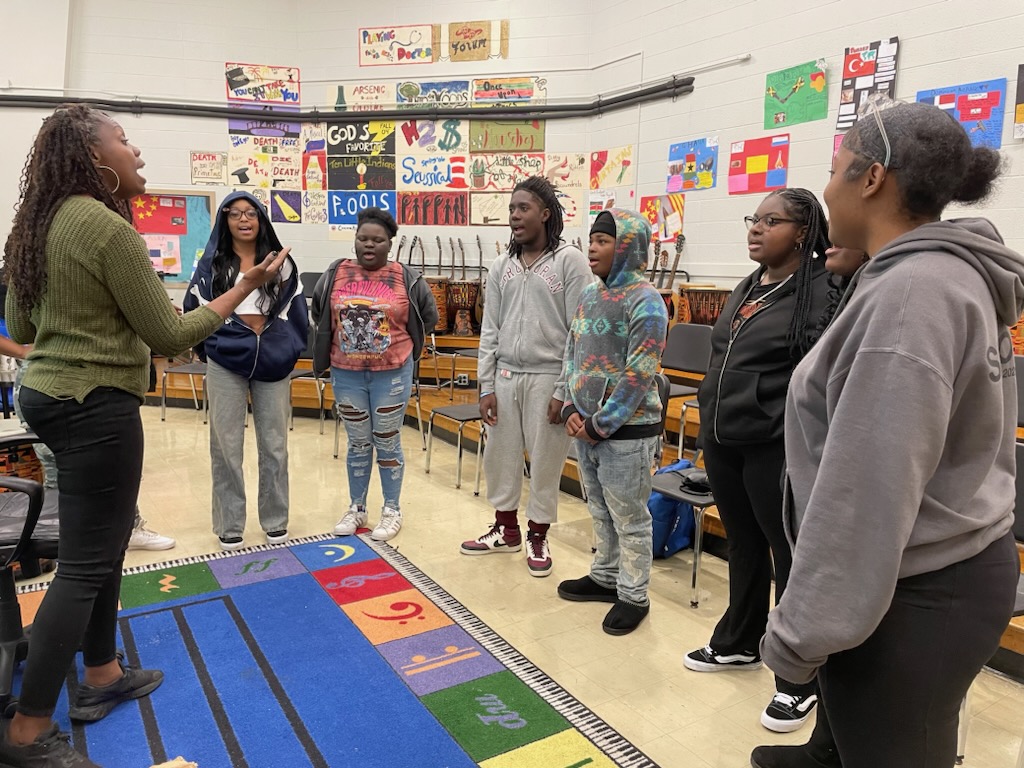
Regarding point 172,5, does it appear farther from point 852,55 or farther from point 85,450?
point 85,450

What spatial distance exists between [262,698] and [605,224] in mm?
1843

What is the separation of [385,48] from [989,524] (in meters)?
7.48

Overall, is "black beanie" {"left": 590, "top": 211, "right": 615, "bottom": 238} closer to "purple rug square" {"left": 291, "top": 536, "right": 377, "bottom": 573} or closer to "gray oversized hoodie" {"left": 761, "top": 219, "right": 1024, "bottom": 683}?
"gray oversized hoodie" {"left": 761, "top": 219, "right": 1024, "bottom": 683}

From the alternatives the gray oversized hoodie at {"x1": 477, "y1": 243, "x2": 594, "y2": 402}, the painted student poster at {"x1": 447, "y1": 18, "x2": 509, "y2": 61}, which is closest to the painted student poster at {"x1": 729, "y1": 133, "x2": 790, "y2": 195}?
the painted student poster at {"x1": 447, "y1": 18, "x2": 509, "y2": 61}

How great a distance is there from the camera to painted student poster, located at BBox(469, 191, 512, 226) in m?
7.10

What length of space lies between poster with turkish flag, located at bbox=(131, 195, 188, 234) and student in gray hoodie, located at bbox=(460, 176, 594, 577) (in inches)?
215

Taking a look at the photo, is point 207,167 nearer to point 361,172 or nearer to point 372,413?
point 361,172

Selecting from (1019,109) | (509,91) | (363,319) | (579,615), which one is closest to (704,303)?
(1019,109)

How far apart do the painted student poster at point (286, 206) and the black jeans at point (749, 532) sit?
6.37 m

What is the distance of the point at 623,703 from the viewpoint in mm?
2090

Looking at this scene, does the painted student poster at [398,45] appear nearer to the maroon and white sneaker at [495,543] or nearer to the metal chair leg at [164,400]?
the metal chair leg at [164,400]

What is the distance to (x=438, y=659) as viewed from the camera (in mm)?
2299

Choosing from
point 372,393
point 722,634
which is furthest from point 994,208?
point 372,393

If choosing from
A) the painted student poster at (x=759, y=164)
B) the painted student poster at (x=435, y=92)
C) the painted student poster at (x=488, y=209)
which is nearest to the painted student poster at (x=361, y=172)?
the painted student poster at (x=435, y=92)
